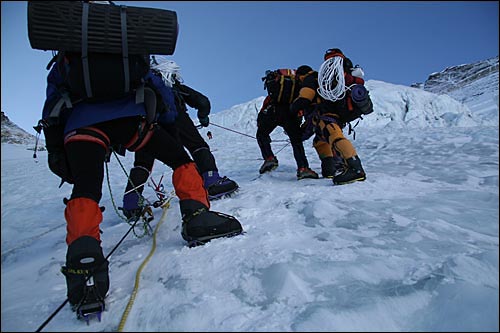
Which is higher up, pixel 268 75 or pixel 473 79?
pixel 473 79

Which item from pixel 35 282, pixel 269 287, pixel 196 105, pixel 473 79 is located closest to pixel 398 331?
pixel 269 287

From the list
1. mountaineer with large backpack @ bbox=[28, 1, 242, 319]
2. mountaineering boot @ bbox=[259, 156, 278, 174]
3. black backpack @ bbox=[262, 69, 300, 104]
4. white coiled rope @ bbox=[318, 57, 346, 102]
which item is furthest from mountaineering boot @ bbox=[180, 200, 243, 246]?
black backpack @ bbox=[262, 69, 300, 104]

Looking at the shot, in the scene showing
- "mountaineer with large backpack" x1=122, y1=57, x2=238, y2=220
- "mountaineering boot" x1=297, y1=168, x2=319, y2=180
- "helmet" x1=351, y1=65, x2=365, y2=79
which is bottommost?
"mountaineering boot" x1=297, y1=168, x2=319, y2=180

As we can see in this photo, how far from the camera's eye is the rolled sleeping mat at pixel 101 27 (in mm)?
1177

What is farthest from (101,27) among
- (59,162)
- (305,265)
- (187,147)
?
(187,147)

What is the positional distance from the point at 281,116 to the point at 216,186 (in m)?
1.37

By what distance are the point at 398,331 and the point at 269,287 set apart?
399mm

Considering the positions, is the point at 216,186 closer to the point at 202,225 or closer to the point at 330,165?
the point at 202,225

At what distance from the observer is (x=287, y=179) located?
317 centimetres

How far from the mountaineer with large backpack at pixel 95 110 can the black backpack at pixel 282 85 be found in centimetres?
194

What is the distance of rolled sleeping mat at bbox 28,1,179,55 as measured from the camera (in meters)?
1.18

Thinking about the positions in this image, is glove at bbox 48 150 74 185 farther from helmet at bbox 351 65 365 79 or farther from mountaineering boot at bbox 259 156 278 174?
helmet at bbox 351 65 365 79

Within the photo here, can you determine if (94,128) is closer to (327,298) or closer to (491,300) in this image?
(327,298)

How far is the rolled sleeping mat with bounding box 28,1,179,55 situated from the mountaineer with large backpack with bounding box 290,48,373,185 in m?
1.75
